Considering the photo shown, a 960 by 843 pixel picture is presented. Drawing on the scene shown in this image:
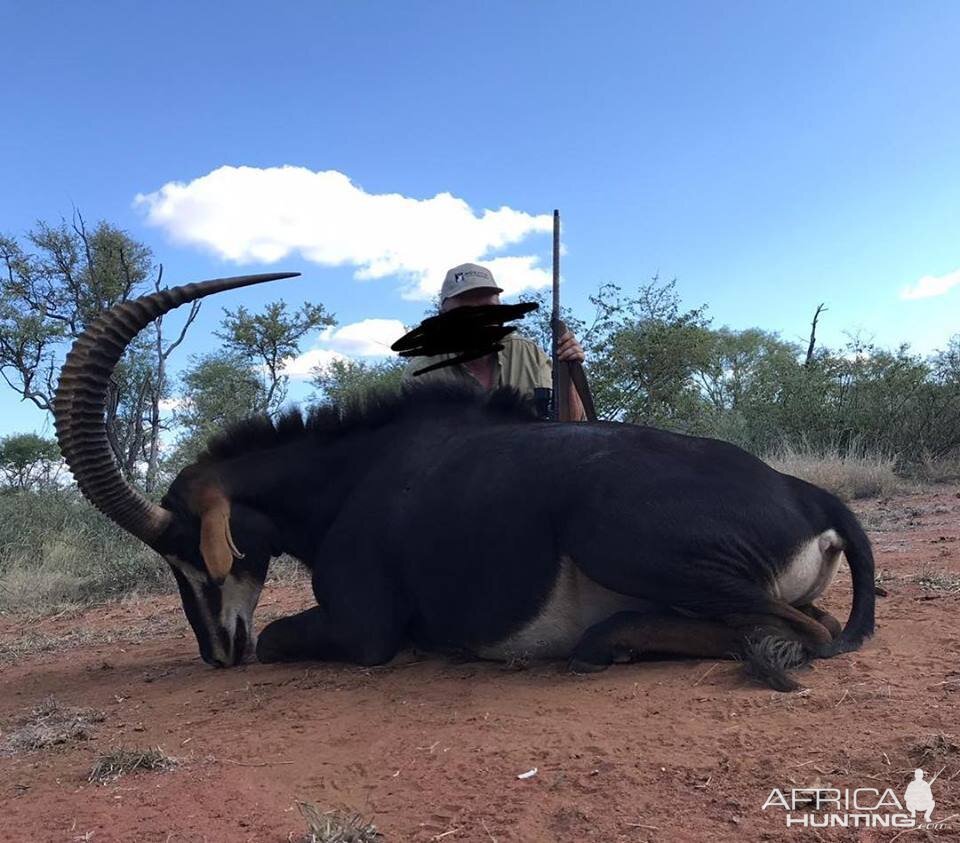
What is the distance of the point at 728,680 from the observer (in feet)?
10.5

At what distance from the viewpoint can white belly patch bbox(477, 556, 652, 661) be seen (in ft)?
12.1

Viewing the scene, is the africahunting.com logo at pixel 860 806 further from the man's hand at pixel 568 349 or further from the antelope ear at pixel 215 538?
the man's hand at pixel 568 349

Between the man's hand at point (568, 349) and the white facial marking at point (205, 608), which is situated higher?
the man's hand at point (568, 349)

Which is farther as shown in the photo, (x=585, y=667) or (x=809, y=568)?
(x=809, y=568)

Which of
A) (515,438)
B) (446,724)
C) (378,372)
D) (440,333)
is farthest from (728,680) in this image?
(378,372)

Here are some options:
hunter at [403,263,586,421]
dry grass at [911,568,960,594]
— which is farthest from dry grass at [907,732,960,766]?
hunter at [403,263,586,421]

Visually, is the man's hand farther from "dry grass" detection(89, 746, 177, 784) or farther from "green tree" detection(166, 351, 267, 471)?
"green tree" detection(166, 351, 267, 471)

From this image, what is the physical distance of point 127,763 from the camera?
278 cm

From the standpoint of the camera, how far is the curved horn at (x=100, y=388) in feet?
13.0

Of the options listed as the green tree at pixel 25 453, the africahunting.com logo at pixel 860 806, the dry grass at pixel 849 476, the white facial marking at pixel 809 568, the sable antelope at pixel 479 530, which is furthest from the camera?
the green tree at pixel 25 453

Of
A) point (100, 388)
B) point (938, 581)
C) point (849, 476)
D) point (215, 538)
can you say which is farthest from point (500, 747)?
point (849, 476)

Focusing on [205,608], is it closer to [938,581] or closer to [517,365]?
[517,365]

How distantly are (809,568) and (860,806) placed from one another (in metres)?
1.66

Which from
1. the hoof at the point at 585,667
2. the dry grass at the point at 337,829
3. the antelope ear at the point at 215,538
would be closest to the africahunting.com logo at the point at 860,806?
the dry grass at the point at 337,829
